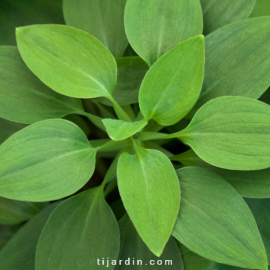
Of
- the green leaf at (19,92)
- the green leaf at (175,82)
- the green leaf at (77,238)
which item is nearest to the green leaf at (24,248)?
the green leaf at (77,238)

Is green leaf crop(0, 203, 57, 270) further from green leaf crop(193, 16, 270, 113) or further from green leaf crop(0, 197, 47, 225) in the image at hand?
green leaf crop(193, 16, 270, 113)

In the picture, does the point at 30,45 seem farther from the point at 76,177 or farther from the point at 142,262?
the point at 142,262

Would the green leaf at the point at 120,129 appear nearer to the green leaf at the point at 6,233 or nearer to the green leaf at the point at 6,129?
the green leaf at the point at 6,129

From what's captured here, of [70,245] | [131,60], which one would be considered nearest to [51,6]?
[131,60]

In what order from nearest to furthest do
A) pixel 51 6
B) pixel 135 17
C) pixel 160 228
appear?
pixel 160 228 → pixel 135 17 → pixel 51 6

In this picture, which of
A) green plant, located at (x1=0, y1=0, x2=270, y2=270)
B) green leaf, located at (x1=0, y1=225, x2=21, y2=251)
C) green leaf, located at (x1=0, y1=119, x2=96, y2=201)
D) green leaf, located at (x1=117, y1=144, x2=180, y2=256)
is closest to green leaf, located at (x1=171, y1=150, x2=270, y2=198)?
green plant, located at (x1=0, y1=0, x2=270, y2=270)
